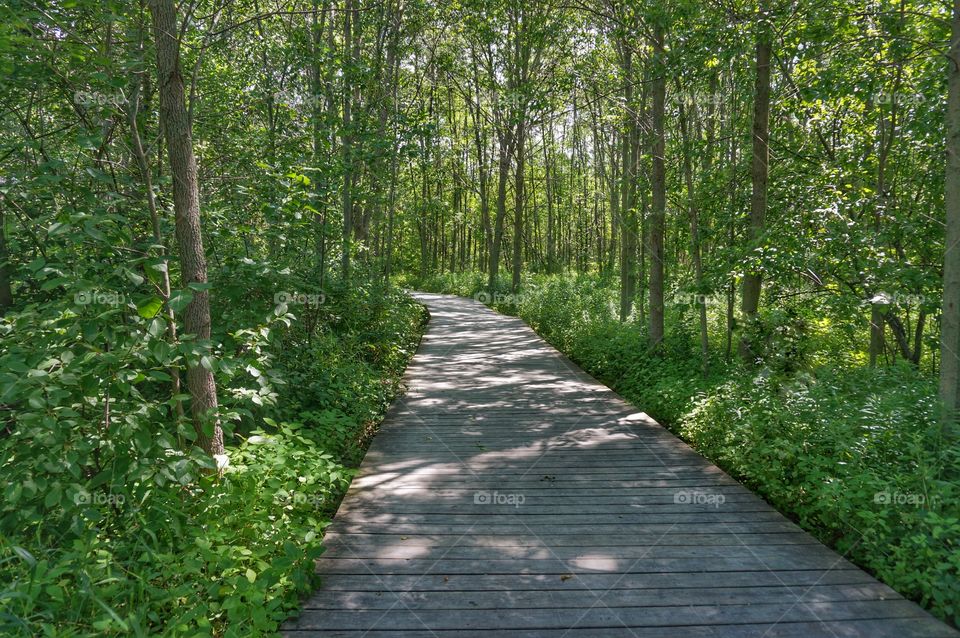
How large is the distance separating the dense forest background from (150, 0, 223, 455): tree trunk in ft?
0.05

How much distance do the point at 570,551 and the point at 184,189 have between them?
383 centimetres

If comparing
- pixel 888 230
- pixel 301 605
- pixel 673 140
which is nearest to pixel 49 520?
pixel 301 605

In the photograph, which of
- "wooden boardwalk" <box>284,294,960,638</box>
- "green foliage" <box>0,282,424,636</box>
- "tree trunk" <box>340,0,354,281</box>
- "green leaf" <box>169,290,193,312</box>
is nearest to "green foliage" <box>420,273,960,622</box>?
"wooden boardwalk" <box>284,294,960,638</box>

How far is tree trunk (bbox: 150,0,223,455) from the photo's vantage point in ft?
12.7

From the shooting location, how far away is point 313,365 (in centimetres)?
721

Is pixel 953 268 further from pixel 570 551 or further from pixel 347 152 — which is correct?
pixel 347 152

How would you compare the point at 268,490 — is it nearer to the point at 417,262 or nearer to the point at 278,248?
the point at 278,248

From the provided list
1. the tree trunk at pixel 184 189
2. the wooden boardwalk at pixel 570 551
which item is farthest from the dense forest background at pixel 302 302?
the wooden boardwalk at pixel 570 551

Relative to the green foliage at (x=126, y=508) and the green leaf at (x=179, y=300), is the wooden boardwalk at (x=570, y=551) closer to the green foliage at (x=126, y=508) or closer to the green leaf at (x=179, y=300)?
the green foliage at (x=126, y=508)

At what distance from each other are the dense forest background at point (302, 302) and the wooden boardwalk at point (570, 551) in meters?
0.29

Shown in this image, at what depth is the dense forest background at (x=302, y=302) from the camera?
3.11 meters

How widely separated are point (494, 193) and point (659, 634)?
3938cm

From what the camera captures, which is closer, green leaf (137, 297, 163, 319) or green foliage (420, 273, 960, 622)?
green leaf (137, 297, 163, 319)

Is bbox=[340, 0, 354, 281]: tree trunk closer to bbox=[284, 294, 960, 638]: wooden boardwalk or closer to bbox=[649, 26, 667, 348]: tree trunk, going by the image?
bbox=[284, 294, 960, 638]: wooden boardwalk
